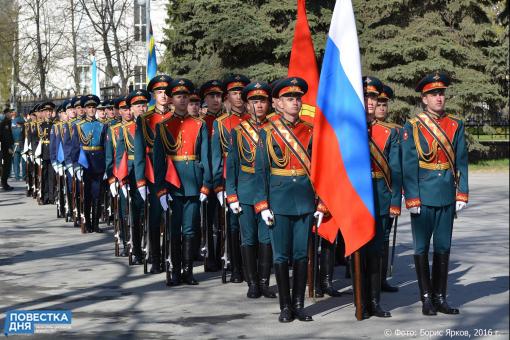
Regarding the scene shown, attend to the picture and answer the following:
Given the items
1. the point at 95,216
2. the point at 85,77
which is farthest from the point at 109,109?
the point at 85,77

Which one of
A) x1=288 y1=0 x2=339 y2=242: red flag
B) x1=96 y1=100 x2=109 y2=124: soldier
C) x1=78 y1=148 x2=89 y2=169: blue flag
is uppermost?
x1=288 y1=0 x2=339 y2=242: red flag

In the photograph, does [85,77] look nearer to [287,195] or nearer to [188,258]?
[188,258]

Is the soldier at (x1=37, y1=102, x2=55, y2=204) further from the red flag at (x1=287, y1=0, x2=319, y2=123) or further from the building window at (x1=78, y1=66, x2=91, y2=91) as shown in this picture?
the building window at (x1=78, y1=66, x2=91, y2=91)

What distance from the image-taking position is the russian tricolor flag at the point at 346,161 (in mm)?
8547

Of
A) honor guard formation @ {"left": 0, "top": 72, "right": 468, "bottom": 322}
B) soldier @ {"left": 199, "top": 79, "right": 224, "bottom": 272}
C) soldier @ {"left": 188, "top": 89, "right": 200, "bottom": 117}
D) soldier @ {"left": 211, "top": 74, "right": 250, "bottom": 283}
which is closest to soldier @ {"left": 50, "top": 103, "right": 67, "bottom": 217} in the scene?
honor guard formation @ {"left": 0, "top": 72, "right": 468, "bottom": 322}

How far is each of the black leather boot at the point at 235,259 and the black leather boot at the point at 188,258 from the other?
0.46 meters

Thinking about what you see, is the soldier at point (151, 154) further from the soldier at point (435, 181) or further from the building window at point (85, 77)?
the building window at point (85, 77)

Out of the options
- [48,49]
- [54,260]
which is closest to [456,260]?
[54,260]

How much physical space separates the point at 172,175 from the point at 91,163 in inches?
223

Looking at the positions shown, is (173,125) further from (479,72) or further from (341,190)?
(479,72)

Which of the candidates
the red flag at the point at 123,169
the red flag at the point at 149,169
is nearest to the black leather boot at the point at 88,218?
the red flag at the point at 123,169

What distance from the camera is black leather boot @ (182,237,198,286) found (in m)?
10.6

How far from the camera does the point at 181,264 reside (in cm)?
1081

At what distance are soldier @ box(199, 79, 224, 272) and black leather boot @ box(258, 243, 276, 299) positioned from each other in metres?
1.82
